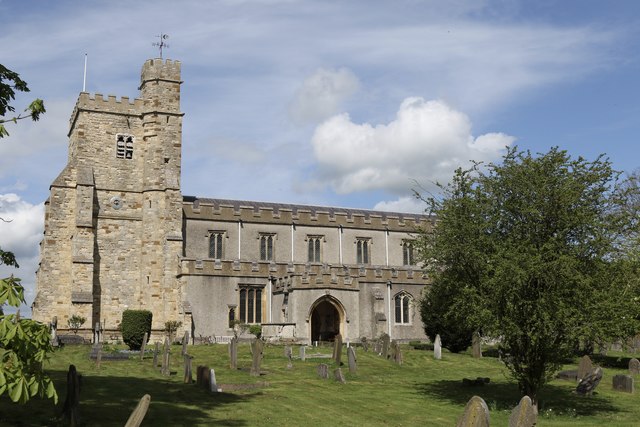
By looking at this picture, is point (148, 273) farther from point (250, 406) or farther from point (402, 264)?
point (250, 406)

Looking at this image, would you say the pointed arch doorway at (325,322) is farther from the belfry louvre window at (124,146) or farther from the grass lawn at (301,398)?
the belfry louvre window at (124,146)

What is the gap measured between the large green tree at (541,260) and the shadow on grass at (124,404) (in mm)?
6845

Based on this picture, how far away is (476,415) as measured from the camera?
8.75 meters

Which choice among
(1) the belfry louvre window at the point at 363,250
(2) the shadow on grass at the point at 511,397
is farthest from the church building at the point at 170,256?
(2) the shadow on grass at the point at 511,397

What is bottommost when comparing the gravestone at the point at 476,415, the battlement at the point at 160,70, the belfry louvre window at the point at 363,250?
the gravestone at the point at 476,415

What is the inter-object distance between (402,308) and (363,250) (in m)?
6.67

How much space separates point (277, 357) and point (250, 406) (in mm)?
13065

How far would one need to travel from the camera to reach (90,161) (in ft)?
139

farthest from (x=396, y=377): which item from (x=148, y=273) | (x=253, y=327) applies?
(x=148, y=273)

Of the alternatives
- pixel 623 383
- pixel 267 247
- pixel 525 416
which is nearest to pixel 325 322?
pixel 267 247

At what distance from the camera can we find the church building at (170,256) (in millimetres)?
39062

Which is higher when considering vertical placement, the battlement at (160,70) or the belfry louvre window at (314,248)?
the battlement at (160,70)

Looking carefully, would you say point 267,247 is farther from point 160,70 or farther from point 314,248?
point 160,70

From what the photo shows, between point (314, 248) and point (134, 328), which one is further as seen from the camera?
point (314, 248)
